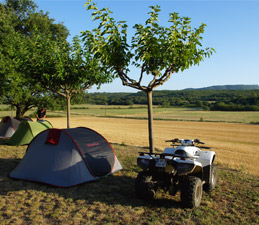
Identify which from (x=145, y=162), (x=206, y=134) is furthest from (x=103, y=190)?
(x=206, y=134)

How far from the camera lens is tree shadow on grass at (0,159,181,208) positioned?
5359 mm

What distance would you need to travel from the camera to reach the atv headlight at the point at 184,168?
197 inches

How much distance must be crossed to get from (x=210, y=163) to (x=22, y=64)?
31.9 feet

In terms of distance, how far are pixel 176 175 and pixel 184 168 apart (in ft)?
1.58

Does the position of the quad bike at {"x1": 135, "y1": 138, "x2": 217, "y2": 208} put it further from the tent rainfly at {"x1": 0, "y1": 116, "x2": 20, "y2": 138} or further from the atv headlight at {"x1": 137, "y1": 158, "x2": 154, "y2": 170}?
the tent rainfly at {"x1": 0, "y1": 116, "x2": 20, "y2": 138}

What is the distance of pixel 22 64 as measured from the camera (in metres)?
11.9

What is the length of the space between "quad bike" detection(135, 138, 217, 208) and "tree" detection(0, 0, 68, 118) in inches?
333

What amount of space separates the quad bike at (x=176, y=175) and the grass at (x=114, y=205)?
9.8 inches

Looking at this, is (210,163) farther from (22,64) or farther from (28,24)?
(28,24)

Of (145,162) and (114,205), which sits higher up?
(145,162)

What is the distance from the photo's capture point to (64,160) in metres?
6.76

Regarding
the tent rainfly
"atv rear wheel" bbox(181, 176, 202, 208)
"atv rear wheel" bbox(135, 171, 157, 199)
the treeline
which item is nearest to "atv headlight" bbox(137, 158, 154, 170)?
"atv rear wheel" bbox(135, 171, 157, 199)

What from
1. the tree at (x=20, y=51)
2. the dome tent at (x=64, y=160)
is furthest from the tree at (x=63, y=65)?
the dome tent at (x=64, y=160)

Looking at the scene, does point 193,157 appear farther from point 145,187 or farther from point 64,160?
point 64,160
